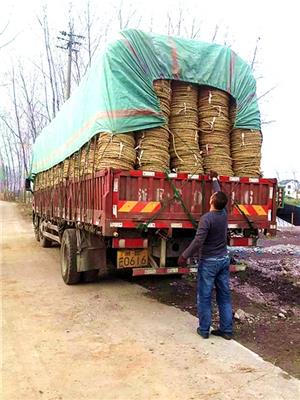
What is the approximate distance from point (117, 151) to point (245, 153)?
7.17 feet

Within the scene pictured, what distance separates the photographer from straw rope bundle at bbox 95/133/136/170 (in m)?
6.31

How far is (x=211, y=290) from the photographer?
17.4 ft

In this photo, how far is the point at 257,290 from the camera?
7652 mm

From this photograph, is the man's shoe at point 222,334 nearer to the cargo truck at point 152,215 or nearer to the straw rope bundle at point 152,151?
the cargo truck at point 152,215

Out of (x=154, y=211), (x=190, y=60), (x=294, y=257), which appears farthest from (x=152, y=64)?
(x=294, y=257)

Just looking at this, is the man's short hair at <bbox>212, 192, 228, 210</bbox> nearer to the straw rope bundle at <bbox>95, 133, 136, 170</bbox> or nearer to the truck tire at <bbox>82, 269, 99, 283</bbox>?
the straw rope bundle at <bbox>95, 133, 136, 170</bbox>

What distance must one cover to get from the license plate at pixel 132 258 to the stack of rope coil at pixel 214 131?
1614mm

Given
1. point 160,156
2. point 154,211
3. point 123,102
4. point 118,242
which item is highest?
point 123,102

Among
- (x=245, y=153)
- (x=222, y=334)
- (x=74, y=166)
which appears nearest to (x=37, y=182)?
(x=74, y=166)

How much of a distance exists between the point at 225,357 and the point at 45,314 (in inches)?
108

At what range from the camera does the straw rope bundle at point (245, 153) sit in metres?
7.21

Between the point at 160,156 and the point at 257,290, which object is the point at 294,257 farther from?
the point at 160,156

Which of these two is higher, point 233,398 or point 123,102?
point 123,102

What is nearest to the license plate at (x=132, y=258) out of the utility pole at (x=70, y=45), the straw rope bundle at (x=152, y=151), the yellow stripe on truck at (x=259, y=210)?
the straw rope bundle at (x=152, y=151)
